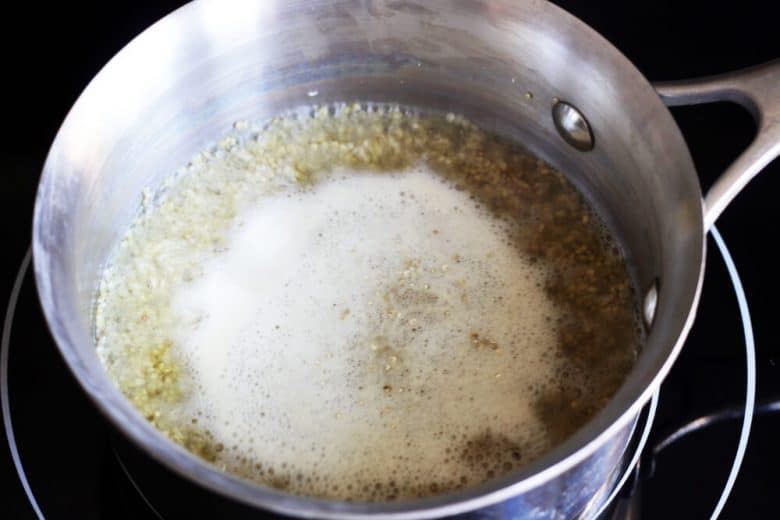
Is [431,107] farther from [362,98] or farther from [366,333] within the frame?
[366,333]

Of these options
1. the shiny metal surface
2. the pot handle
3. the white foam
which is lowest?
the white foam

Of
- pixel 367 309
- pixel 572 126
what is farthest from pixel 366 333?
pixel 572 126

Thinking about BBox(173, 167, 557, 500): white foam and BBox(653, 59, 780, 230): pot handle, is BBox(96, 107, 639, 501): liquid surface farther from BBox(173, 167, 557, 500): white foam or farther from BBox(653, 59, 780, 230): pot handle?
BBox(653, 59, 780, 230): pot handle

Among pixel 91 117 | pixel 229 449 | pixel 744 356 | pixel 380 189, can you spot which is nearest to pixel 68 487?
pixel 229 449

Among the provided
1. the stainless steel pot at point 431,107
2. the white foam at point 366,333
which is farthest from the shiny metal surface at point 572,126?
the white foam at point 366,333

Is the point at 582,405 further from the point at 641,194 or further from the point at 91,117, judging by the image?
the point at 91,117

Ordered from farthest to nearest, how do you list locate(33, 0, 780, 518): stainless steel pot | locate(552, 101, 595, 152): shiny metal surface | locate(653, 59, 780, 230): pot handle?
locate(552, 101, 595, 152): shiny metal surface, locate(653, 59, 780, 230): pot handle, locate(33, 0, 780, 518): stainless steel pot

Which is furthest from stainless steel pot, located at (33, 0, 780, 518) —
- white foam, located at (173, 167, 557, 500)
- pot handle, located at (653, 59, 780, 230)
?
white foam, located at (173, 167, 557, 500)

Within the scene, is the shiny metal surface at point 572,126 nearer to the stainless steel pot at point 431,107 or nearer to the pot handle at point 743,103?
the stainless steel pot at point 431,107

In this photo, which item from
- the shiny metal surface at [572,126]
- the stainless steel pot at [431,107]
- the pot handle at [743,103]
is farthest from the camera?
the shiny metal surface at [572,126]
